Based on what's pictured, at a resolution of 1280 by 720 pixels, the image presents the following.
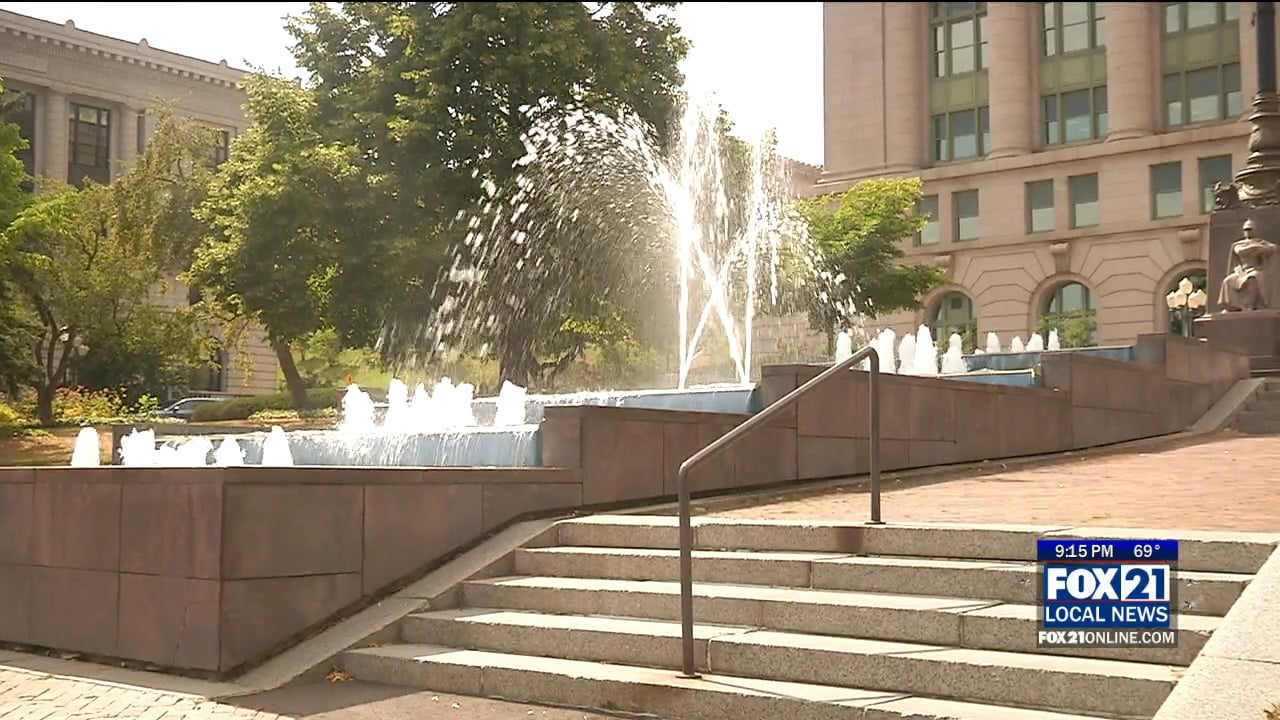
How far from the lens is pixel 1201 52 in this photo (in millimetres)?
52250

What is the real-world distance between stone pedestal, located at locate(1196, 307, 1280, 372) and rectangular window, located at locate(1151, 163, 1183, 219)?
31482 millimetres

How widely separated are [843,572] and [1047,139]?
→ 5272 centimetres

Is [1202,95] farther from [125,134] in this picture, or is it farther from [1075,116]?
[125,134]

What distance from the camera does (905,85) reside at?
59906 mm

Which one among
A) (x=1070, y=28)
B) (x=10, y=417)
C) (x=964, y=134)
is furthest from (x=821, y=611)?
(x=964, y=134)

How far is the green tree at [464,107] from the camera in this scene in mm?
29000

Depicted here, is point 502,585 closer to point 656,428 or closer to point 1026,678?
point 656,428

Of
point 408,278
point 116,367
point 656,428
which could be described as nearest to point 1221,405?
point 656,428

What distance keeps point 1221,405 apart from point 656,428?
11.8 m

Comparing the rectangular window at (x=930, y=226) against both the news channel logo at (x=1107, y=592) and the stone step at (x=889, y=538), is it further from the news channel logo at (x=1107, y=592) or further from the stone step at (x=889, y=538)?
the news channel logo at (x=1107, y=592)

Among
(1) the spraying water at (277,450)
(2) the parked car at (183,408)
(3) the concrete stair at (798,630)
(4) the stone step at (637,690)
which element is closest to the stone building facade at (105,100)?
(2) the parked car at (183,408)

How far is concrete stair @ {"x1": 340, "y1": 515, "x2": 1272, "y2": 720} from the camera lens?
20.3 feet

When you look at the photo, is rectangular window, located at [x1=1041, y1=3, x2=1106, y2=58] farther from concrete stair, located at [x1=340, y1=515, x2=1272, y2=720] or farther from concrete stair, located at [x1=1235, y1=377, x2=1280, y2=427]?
concrete stair, located at [x1=340, y1=515, x2=1272, y2=720]

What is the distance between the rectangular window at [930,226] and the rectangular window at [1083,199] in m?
5.87
